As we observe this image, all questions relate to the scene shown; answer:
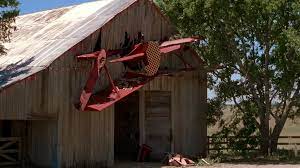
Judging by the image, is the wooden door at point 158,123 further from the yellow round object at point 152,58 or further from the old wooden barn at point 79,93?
the yellow round object at point 152,58

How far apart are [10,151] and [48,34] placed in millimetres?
4848

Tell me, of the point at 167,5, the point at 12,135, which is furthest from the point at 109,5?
the point at 12,135

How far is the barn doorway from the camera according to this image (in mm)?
26641

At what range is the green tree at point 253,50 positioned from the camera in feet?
77.8

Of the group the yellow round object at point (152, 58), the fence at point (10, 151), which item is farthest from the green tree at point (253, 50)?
the fence at point (10, 151)

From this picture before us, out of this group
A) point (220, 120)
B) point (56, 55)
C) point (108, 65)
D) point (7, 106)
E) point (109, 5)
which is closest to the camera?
point (7, 106)

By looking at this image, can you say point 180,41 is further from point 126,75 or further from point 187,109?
point 187,109

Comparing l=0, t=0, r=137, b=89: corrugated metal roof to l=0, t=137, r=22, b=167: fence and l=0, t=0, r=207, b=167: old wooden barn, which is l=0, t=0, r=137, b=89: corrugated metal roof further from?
l=0, t=137, r=22, b=167: fence

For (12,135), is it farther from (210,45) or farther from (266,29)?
(266,29)

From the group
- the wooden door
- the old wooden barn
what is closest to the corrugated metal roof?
the old wooden barn

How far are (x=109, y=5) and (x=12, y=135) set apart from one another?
644cm

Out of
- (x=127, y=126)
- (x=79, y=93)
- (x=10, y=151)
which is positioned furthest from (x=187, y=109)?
(x=10, y=151)

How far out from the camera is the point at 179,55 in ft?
79.6

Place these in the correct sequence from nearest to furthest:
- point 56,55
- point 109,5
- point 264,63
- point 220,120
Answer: point 56,55, point 109,5, point 264,63, point 220,120
